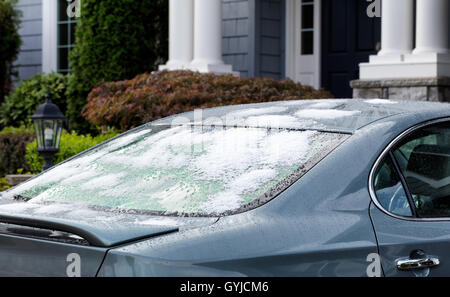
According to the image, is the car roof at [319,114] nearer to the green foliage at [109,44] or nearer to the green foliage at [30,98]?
the green foliage at [109,44]

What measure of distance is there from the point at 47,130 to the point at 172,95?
2.57 meters

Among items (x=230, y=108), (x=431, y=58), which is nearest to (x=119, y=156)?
(x=230, y=108)

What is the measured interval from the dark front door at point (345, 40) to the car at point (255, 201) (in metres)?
9.61

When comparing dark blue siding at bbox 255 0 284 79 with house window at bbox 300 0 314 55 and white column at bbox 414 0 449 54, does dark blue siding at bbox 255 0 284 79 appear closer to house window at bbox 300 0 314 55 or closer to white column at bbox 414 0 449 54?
house window at bbox 300 0 314 55

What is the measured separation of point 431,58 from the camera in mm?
10227

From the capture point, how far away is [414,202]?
2.97 metres

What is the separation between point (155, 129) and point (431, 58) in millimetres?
7403

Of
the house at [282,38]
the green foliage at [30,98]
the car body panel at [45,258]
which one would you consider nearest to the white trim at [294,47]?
the house at [282,38]

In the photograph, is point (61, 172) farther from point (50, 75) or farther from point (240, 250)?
point (50, 75)

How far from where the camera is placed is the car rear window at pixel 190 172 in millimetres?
2725

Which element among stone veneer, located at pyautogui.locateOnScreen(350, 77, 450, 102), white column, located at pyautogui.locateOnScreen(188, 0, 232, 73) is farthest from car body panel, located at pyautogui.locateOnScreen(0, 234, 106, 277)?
white column, located at pyautogui.locateOnScreen(188, 0, 232, 73)

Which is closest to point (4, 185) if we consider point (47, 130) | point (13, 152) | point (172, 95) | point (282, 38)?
point (13, 152)

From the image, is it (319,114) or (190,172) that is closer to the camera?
(190,172)

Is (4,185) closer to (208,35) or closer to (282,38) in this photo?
(208,35)
